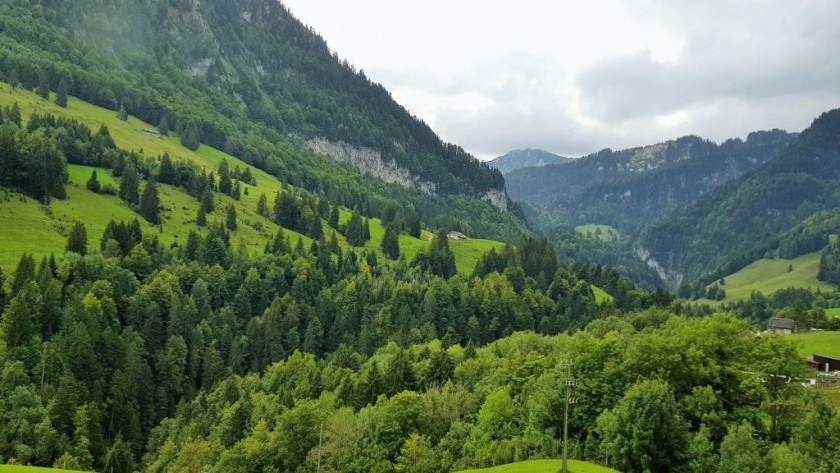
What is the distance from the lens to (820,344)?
109250 mm

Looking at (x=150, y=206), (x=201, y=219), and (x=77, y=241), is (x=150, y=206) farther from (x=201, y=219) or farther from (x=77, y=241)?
(x=77, y=241)

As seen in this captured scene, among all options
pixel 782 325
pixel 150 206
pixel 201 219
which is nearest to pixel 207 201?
pixel 201 219

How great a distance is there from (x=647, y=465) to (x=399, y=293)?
365 ft

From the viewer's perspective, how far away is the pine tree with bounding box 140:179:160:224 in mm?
168500

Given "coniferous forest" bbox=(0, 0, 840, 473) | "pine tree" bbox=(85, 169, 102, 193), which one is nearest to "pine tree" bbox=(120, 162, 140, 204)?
"coniferous forest" bbox=(0, 0, 840, 473)

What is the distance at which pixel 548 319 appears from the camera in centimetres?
17050

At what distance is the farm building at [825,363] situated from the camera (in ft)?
302

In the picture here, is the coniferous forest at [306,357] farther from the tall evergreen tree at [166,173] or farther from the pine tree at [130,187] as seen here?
the pine tree at [130,187]

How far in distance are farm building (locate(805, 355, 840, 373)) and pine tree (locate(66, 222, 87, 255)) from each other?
133 metres

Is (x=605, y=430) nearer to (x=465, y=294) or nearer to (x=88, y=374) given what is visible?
(x=88, y=374)

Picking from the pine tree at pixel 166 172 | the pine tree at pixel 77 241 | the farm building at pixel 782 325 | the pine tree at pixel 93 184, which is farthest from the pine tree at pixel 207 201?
the farm building at pixel 782 325

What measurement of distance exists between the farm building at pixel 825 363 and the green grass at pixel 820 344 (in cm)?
318

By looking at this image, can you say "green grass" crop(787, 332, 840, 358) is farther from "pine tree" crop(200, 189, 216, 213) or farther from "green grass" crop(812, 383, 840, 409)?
"pine tree" crop(200, 189, 216, 213)

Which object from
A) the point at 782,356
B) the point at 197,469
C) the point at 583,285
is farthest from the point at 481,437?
the point at 583,285
